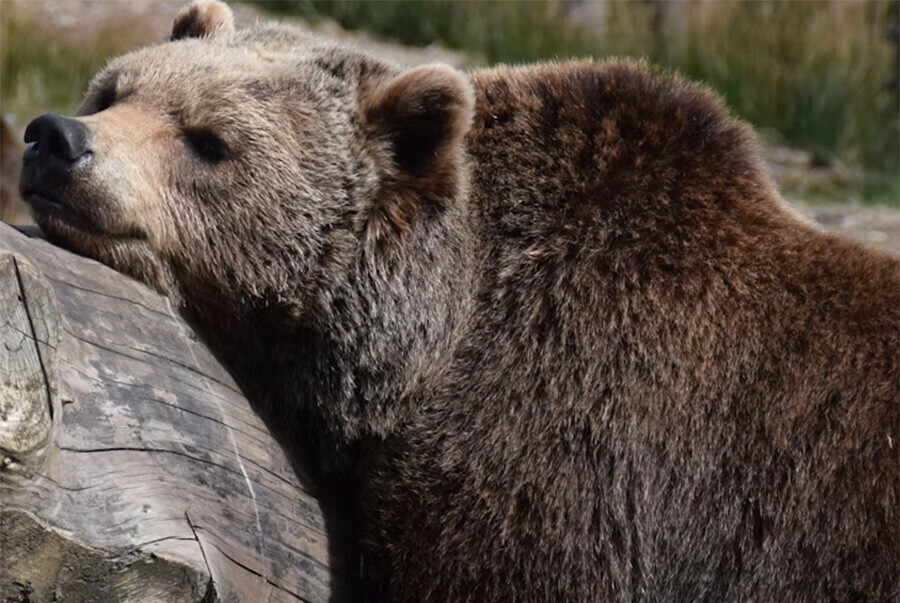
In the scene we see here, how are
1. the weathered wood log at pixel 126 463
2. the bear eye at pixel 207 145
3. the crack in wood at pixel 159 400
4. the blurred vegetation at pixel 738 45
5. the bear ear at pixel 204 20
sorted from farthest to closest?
the blurred vegetation at pixel 738 45
the bear ear at pixel 204 20
the bear eye at pixel 207 145
the crack in wood at pixel 159 400
the weathered wood log at pixel 126 463

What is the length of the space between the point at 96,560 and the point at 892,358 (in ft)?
9.18

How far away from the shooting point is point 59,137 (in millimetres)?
4242

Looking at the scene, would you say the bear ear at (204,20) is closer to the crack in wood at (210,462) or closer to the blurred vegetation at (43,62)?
the crack in wood at (210,462)

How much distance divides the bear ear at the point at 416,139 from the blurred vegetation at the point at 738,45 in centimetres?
819

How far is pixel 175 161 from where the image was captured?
180 inches

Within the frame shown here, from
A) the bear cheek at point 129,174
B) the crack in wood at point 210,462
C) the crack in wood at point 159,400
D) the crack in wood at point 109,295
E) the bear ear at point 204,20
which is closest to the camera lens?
the crack in wood at point 210,462

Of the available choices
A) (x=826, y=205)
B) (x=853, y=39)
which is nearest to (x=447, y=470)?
(x=826, y=205)

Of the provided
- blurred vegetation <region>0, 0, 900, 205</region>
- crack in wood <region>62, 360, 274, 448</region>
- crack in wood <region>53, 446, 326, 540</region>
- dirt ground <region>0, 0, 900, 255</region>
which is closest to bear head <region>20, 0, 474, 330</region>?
crack in wood <region>62, 360, 274, 448</region>

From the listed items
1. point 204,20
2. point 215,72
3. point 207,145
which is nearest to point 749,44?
point 204,20

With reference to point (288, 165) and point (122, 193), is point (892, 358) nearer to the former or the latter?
point (288, 165)

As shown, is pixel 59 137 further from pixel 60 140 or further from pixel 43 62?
pixel 43 62

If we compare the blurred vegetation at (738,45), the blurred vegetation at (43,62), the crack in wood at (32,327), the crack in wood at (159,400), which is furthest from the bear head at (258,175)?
the blurred vegetation at (738,45)

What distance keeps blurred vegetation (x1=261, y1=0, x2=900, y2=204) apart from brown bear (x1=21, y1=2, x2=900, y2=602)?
28.3 feet

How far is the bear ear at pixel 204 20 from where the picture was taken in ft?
17.1
